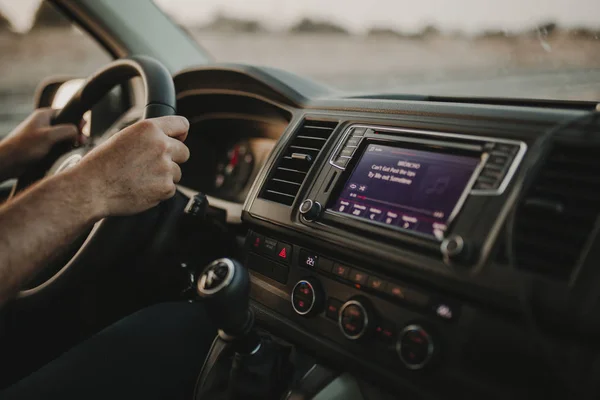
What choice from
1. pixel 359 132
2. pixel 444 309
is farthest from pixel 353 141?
pixel 444 309

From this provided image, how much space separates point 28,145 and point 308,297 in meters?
1.25

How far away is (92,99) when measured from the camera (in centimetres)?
190

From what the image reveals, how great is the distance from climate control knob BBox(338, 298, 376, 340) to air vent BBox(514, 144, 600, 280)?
0.35 meters

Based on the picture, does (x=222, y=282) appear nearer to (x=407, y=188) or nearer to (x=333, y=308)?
(x=333, y=308)

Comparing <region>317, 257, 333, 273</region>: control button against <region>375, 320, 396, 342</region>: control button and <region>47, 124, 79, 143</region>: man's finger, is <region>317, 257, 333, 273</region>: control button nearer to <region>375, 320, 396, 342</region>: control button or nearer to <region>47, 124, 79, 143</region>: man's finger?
<region>375, 320, 396, 342</region>: control button

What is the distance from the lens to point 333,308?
1.34 metres

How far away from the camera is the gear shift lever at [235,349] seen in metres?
1.16

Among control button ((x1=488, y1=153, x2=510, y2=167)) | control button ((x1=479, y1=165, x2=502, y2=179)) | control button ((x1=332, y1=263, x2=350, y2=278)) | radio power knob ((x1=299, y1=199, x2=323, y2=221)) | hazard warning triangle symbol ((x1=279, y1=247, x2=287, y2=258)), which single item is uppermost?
control button ((x1=488, y1=153, x2=510, y2=167))

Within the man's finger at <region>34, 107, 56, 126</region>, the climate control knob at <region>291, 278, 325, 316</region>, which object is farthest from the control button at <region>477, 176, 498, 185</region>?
the man's finger at <region>34, 107, 56, 126</region>

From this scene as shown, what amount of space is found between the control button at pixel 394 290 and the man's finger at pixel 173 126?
2.09 ft

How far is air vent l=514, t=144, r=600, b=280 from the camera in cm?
100

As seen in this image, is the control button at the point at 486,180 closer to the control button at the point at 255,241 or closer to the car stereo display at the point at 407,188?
the car stereo display at the point at 407,188

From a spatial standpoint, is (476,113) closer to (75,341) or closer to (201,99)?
(201,99)

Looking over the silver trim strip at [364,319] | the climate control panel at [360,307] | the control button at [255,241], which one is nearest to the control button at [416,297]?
the climate control panel at [360,307]
